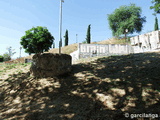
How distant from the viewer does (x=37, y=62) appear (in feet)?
21.5

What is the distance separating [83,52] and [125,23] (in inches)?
1216

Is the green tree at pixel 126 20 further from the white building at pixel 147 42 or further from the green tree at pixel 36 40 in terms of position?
the green tree at pixel 36 40

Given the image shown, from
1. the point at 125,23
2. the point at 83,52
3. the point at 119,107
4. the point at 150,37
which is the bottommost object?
the point at 119,107

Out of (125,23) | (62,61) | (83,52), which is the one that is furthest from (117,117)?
(125,23)

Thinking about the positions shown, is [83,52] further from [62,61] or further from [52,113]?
[52,113]

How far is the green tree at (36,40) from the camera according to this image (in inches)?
961

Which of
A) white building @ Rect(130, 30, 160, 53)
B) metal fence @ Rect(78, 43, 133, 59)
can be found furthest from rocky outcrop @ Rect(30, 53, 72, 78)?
white building @ Rect(130, 30, 160, 53)

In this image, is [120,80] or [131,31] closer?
[120,80]

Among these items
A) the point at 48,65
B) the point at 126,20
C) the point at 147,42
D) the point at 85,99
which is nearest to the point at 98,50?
the point at 147,42

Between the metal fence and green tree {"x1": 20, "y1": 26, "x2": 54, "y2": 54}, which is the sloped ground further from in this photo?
green tree {"x1": 20, "y1": 26, "x2": 54, "y2": 54}

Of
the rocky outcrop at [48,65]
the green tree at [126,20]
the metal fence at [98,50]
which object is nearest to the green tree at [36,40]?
the metal fence at [98,50]

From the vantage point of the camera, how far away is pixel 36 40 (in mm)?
24531

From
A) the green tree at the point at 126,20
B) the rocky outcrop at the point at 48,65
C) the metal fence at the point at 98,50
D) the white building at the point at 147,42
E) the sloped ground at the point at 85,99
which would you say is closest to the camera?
the sloped ground at the point at 85,99

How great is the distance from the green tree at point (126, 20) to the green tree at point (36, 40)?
28.7 meters
